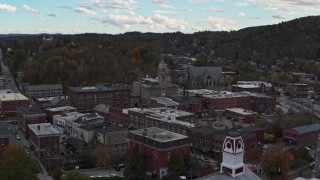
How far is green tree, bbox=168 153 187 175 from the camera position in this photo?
3219cm

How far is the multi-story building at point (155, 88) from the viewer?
62.0m

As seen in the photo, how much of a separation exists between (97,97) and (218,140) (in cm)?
2532

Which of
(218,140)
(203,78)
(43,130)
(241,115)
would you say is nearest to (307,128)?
(241,115)

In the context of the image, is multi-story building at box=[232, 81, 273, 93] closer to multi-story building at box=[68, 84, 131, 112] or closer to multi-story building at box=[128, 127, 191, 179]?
multi-story building at box=[68, 84, 131, 112]

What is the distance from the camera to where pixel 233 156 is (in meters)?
19.9

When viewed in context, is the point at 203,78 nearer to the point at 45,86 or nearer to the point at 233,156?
the point at 45,86

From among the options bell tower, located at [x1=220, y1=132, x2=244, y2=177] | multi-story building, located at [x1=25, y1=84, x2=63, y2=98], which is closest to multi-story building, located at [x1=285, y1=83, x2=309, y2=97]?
Answer: multi-story building, located at [x1=25, y1=84, x2=63, y2=98]

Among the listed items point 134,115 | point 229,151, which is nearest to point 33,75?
point 134,115

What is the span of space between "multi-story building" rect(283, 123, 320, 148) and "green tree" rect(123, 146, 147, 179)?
17.0 m

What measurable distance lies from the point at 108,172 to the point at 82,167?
2471mm

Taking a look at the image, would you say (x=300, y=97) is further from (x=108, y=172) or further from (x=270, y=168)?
(x=108, y=172)

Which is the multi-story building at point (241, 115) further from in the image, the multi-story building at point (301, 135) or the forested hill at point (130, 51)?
the forested hill at point (130, 51)

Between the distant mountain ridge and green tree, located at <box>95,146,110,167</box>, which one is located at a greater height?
the distant mountain ridge

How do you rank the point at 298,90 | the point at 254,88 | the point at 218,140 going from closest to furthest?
the point at 218,140, the point at 254,88, the point at 298,90
